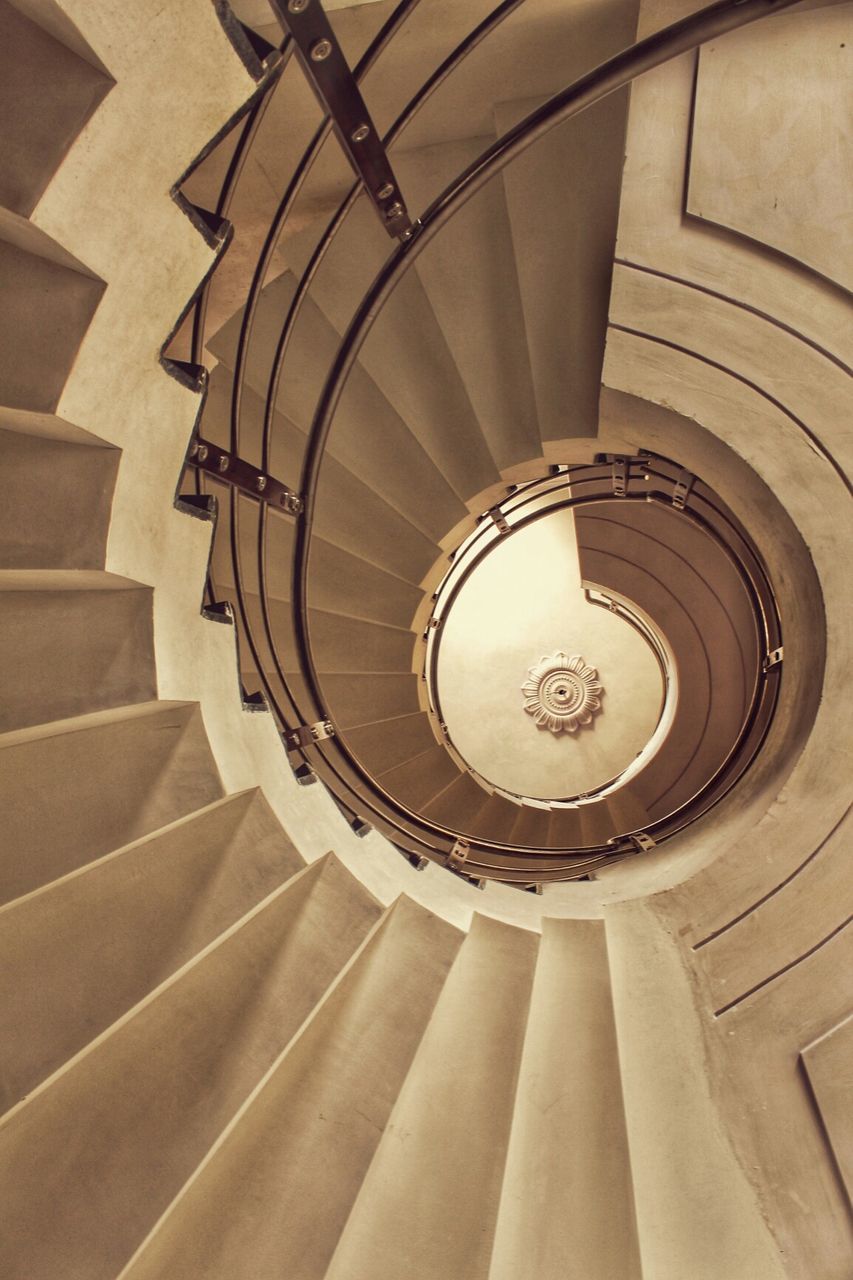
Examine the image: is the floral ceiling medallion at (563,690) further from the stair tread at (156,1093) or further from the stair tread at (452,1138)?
the stair tread at (156,1093)

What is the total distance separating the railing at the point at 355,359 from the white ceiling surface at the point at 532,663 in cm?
336

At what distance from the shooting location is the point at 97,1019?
7.14 feet

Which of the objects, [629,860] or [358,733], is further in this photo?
[358,733]

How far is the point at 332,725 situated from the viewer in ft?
12.1

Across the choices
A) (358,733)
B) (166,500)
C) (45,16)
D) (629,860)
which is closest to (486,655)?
(358,733)

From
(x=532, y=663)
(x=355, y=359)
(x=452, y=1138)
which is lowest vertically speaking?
(x=452, y=1138)

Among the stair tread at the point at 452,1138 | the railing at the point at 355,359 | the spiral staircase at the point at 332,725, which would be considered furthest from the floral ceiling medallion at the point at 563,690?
the stair tread at the point at 452,1138

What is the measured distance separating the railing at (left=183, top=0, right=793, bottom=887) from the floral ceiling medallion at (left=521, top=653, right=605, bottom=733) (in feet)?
11.1

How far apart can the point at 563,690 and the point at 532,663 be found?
0.44m

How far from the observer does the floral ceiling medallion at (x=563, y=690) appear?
869 cm

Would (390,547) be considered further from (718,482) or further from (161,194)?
(161,194)

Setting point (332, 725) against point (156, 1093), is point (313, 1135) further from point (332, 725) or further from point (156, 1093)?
point (332, 725)

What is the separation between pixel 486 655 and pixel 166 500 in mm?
6572

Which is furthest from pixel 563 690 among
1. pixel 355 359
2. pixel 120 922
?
pixel 120 922
